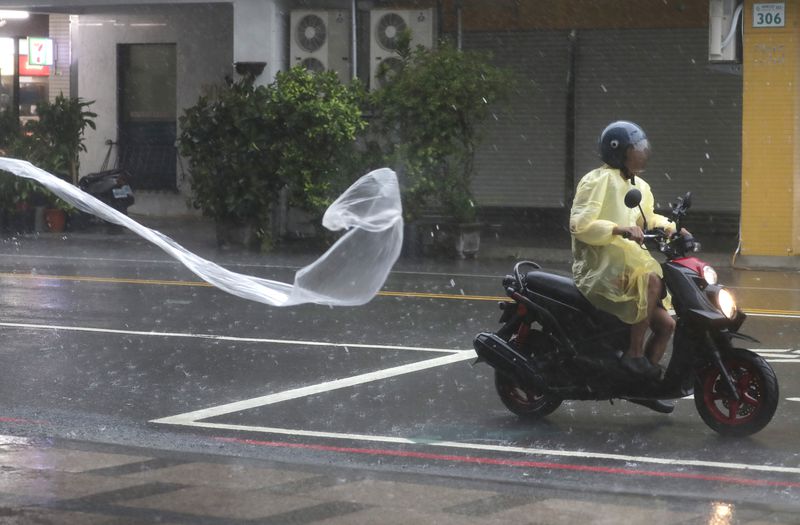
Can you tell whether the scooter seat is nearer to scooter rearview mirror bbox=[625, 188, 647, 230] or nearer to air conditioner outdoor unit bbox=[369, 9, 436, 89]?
scooter rearview mirror bbox=[625, 188, 647, 230]

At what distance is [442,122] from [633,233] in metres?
11.8

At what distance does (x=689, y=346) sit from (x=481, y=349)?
1325 millimetres

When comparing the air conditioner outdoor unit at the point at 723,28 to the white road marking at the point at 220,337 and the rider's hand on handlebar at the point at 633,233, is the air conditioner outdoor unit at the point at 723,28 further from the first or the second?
the rider's hand on handlebar at the point at 633,233

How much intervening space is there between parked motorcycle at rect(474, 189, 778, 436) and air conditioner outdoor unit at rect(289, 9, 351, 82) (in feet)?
44.4

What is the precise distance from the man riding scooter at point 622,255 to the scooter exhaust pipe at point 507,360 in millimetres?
570

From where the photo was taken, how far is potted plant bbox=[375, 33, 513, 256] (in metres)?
18.9

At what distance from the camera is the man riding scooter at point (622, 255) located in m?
7.75

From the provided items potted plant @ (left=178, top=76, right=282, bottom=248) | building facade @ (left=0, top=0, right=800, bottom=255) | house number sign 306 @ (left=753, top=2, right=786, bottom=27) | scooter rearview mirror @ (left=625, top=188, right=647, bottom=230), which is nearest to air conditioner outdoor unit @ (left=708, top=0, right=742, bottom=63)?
house number sign 306 @ (left=753, top=2, right=786, bottom=27)

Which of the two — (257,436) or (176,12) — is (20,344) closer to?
(257,436)

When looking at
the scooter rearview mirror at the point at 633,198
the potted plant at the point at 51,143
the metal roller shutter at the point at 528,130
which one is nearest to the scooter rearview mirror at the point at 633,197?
the scooter rearview mirror at the point at 633,198

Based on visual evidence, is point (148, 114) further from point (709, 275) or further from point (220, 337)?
point (709, 275)

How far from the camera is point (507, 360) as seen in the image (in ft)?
26.7

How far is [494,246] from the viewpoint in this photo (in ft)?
65.7

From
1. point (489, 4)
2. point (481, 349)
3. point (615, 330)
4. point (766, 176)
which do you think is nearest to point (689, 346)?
point (615, 330)
